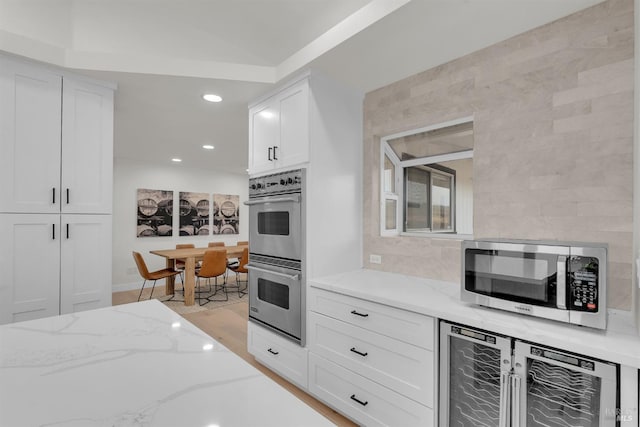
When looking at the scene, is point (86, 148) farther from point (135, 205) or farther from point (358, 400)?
point (135, 205)

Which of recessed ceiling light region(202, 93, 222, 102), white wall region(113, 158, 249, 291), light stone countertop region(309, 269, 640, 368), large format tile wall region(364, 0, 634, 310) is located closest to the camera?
light stone countertop region(309, 269, 640, 368)

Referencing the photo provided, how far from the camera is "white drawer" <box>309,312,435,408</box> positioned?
5.19ft

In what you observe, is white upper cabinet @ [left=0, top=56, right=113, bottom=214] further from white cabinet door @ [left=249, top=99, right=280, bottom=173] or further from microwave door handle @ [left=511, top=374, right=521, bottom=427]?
microwave door handle @ [left=511, top=374, right=521, bottom=427]

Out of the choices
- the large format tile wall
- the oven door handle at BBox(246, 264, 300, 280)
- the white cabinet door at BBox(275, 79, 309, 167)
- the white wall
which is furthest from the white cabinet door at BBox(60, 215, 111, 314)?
the white wall

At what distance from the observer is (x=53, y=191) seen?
2092 mm

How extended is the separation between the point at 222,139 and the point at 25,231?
2587 mm

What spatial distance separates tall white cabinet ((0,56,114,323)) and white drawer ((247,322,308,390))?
1.24m

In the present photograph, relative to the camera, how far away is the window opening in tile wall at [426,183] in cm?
239

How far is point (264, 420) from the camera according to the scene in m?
0.58

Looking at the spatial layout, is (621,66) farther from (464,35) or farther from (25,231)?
(25,231)

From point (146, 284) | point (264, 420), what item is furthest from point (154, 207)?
point (264, 420)

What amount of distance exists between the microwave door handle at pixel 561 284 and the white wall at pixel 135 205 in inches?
247

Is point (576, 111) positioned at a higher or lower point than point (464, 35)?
lower

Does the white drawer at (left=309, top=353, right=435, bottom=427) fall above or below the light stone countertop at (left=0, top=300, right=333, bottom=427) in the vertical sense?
below
